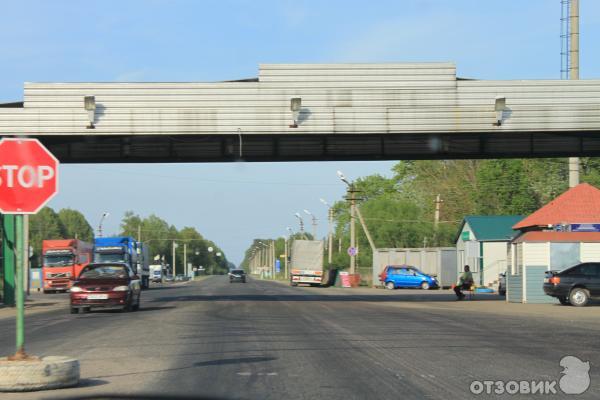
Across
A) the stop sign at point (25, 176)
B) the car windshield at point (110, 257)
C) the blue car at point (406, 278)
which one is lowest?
the blue car at point (406, 278)

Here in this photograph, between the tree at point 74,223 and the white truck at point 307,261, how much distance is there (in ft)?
419

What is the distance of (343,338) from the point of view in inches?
663

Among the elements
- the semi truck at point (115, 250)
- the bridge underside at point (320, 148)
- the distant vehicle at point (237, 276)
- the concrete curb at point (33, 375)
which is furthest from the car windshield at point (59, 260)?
the concrete curb at point (33, 375)

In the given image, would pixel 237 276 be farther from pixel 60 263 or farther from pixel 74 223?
pixel 74 223

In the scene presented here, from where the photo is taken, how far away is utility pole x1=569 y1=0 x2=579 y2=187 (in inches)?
1473

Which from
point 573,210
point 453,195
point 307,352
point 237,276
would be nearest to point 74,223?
point 237,276

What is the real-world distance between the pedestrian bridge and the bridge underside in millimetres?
2505

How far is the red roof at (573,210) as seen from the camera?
34344 mm

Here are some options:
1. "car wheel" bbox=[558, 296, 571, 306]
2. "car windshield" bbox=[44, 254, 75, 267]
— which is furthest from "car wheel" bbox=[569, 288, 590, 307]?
"car windshield" bbox=[44, 254, 75, 267]

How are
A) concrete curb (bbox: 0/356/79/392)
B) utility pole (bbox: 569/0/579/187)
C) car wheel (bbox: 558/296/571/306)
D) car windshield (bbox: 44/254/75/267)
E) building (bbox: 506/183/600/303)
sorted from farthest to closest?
car windshield (bbox: 44/254/75/267), utility pole (bbox: 569/0/579/187), building (bbox: 506/183/600/303), car wheel (bbox: 558/296/571/306), concrete curb (bbox: 0/356/79/392)

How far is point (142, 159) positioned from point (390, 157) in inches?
393

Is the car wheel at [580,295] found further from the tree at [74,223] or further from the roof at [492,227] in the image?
the tree at [74,223]

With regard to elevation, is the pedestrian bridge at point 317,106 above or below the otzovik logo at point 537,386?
→ above

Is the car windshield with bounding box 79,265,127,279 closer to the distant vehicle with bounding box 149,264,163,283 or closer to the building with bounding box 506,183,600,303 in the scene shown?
the building with bounding box 506,183,600,303
